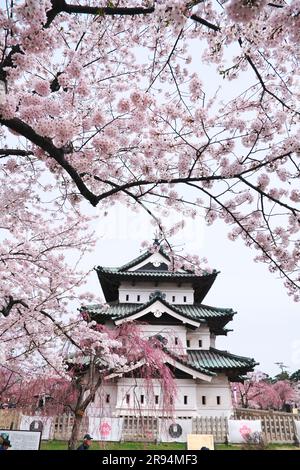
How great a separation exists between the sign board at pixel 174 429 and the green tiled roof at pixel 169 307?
4.31m

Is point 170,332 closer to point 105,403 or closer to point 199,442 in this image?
point 105,403

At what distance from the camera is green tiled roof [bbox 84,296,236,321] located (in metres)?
15.4

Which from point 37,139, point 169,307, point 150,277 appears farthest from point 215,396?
point 37,139

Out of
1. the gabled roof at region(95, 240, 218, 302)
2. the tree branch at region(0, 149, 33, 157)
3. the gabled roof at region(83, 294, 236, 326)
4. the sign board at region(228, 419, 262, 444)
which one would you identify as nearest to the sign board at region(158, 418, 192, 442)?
the sign board at region(228, 419, 262, 444)

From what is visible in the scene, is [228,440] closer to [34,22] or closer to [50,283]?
[50,283]

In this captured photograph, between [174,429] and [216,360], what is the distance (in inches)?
148

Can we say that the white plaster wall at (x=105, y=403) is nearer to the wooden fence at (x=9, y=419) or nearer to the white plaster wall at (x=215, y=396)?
the wooden fence at (x=9, y=419)

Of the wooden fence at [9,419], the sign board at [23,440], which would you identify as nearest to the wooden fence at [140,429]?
the wooden fence at [9,419]

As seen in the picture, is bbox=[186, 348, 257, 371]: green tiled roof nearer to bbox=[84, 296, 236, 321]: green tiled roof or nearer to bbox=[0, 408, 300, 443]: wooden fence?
bbox=[84, 296, 236, 321]: green tiled roof

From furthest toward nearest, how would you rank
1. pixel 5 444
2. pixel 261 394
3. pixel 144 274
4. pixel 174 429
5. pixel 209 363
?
pixel 261 394
pixel 144 274
pixel 209 363
pixel 174 429
pixel 5 444

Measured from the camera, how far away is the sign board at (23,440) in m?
5.60

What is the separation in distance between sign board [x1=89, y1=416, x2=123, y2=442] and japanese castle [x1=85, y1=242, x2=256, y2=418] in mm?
517

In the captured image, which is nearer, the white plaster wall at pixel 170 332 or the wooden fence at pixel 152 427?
the wooden fence at pixel 152 427

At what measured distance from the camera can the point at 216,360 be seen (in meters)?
15.4
